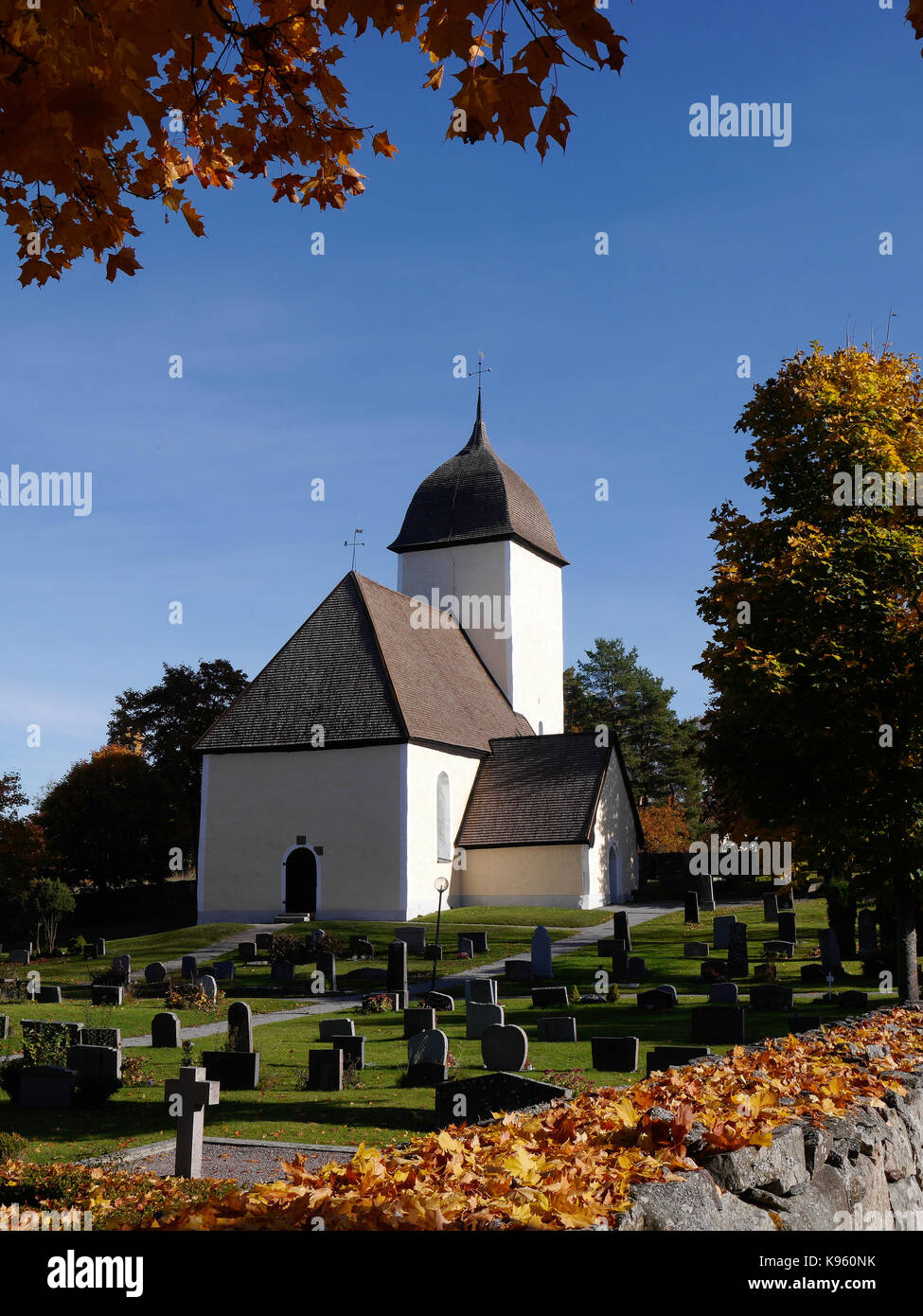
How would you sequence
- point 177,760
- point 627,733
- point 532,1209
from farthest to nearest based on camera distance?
point 627,733 < point 177,760 < point 532,1209

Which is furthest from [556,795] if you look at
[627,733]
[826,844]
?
[627,733]

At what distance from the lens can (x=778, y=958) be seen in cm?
2680

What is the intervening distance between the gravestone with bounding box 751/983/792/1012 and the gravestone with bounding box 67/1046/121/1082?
37.5 feet

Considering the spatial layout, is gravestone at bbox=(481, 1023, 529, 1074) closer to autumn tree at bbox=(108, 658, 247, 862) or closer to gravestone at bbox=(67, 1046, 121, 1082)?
gravestone at bbox=(67, 1046, 121, 1082)

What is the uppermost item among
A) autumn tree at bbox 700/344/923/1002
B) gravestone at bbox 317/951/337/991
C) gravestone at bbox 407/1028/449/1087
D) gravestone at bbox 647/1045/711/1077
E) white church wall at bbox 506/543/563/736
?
white church wall at bbox 506/543/563/736

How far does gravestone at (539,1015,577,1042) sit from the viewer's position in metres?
17.2

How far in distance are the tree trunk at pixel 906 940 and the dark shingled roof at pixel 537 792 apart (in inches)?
778

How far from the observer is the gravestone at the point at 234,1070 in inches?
553

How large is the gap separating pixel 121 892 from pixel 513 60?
49.9 metres

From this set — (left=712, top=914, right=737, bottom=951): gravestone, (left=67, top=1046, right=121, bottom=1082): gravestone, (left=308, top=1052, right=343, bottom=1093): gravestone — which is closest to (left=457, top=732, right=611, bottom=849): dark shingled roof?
(left=712, top=914, right=737, bottom=951): gravestone

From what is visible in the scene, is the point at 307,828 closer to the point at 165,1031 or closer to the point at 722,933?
the point at 722,933

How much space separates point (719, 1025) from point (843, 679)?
18.7ft

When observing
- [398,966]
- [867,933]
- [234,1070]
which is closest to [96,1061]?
[234,1070]

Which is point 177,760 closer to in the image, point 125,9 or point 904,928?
point 904,928
